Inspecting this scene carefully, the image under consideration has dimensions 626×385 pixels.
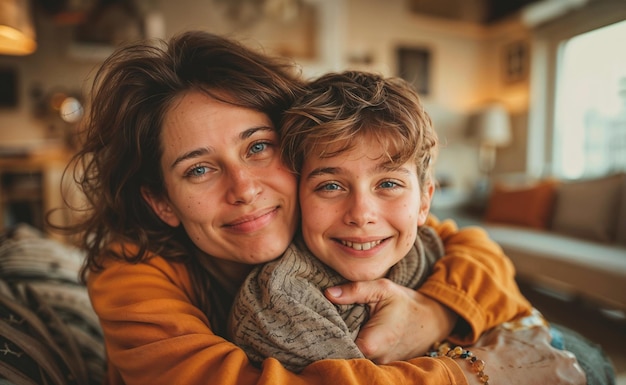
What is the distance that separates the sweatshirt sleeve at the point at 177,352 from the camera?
2.33 feet

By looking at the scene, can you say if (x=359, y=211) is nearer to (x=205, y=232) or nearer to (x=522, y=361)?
(x=205, y=232)

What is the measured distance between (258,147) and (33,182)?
3.88 m

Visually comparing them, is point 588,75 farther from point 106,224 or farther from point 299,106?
point 106,224

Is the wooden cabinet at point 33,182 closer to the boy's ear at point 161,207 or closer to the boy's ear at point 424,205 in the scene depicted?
the boy's ear at point 161,207

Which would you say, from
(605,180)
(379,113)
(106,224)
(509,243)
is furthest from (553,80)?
(106,224)

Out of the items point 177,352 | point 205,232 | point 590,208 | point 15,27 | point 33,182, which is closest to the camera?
point 177,352

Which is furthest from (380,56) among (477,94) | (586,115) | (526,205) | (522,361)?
(522,361)

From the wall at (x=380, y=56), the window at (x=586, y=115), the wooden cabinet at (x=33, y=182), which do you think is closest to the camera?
the wooden cabinet at (x=33, y=182)

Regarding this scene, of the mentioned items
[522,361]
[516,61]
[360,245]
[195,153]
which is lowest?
[522,361]

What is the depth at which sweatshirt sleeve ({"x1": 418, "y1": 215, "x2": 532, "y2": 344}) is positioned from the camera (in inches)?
37.5

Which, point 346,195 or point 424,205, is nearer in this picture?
point 346,195

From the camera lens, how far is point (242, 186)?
36.5 inches

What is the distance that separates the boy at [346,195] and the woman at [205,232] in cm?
5

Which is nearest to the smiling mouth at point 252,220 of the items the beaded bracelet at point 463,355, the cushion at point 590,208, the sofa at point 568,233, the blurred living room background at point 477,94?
the beaded bracelet at point 463,355
